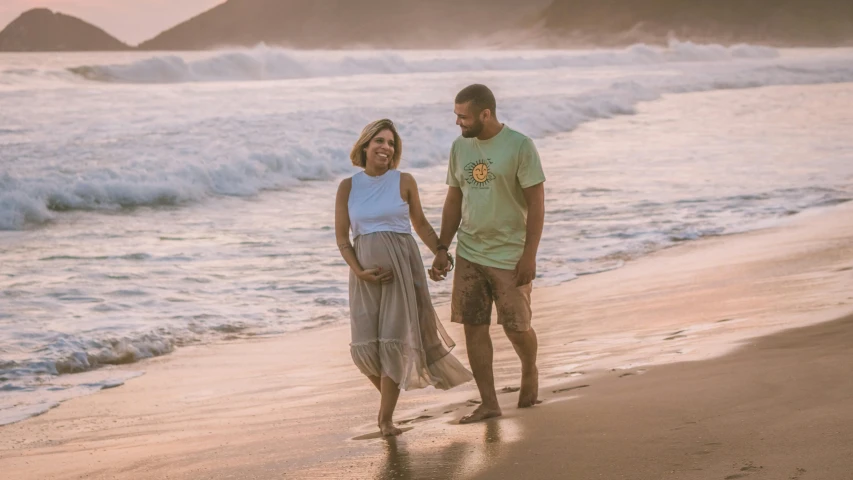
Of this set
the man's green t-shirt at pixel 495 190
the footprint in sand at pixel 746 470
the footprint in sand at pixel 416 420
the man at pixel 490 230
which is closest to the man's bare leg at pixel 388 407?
the footprint in sand at pixel 416 420

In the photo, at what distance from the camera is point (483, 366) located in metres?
5.15

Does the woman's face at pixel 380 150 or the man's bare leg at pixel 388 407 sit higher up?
the woman's face at pixel 380 150

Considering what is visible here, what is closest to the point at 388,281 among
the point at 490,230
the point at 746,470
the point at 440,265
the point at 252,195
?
the point at 440,265

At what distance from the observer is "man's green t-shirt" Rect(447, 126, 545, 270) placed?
4.98 meters

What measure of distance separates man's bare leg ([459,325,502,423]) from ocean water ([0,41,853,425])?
2870mm

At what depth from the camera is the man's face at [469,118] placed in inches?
195

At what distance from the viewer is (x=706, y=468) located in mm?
3703

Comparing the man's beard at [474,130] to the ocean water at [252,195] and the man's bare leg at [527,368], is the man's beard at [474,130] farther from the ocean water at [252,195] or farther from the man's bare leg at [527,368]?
the ocean water at [252,195]

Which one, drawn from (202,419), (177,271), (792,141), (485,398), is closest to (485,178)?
(485,398)

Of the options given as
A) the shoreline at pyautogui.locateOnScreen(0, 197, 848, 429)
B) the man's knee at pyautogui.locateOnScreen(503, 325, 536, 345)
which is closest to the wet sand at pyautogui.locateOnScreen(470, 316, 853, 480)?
the man's knee at pyautogui.locateOnScreen(503, 325, 536, 345)

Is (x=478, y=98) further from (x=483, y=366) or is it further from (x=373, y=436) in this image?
(x=373, y=436)

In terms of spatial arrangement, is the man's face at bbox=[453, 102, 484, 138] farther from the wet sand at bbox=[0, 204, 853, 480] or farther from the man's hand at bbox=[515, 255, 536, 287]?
the wet sand at bbox=[0, 204, 853, 480]

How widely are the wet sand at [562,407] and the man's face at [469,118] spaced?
4.32 feet

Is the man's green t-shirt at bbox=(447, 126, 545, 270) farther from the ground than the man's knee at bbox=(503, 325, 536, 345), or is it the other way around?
Answer: the man's green t-shirt at bbox=(447, 126, 545, 270)
